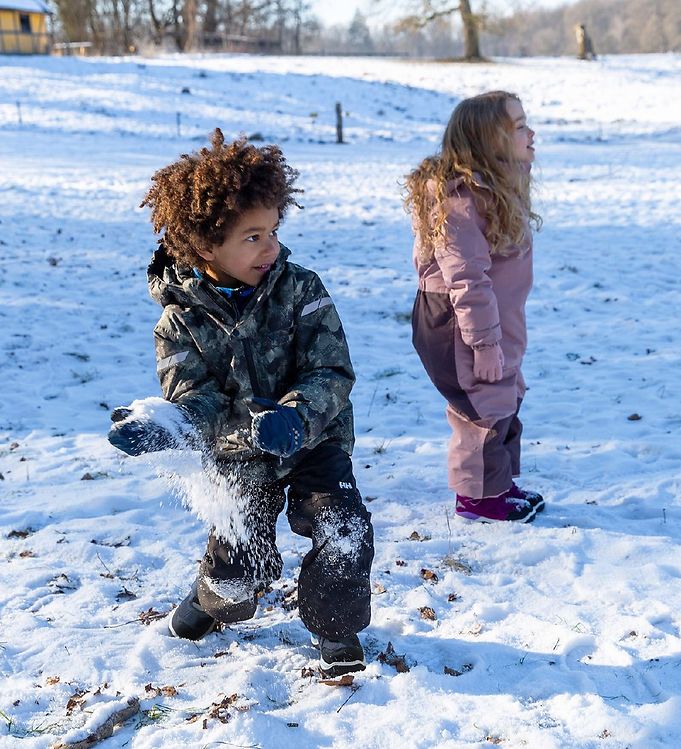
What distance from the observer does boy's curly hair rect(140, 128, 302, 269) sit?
255cm

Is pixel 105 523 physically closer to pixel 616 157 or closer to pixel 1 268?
pixel 1 268

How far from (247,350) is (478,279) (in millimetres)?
1226

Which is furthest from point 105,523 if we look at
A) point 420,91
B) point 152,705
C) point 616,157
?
point 420,91

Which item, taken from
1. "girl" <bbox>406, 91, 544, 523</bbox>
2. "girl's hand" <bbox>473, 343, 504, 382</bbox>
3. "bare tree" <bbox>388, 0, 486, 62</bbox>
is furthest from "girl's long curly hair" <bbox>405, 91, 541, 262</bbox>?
"bare tree" <bbox>388, 0, 486, 62</bbox>

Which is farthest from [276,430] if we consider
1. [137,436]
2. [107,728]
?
[107,728]

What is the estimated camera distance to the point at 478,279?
3457 millimetres

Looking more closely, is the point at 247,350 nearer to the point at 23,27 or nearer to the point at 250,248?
the point at 250,248

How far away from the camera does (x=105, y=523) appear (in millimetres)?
3965

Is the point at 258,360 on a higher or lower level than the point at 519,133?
lower

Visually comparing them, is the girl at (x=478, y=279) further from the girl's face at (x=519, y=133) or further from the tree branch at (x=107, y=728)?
the tree branch at (x=107, y=728)

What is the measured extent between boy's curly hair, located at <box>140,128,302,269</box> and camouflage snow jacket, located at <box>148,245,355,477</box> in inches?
5.3

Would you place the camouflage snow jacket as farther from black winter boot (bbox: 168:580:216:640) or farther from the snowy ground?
the snowy ground

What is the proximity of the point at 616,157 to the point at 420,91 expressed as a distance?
1299 centimetres

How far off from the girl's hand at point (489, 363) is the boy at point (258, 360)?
0.98 meters
